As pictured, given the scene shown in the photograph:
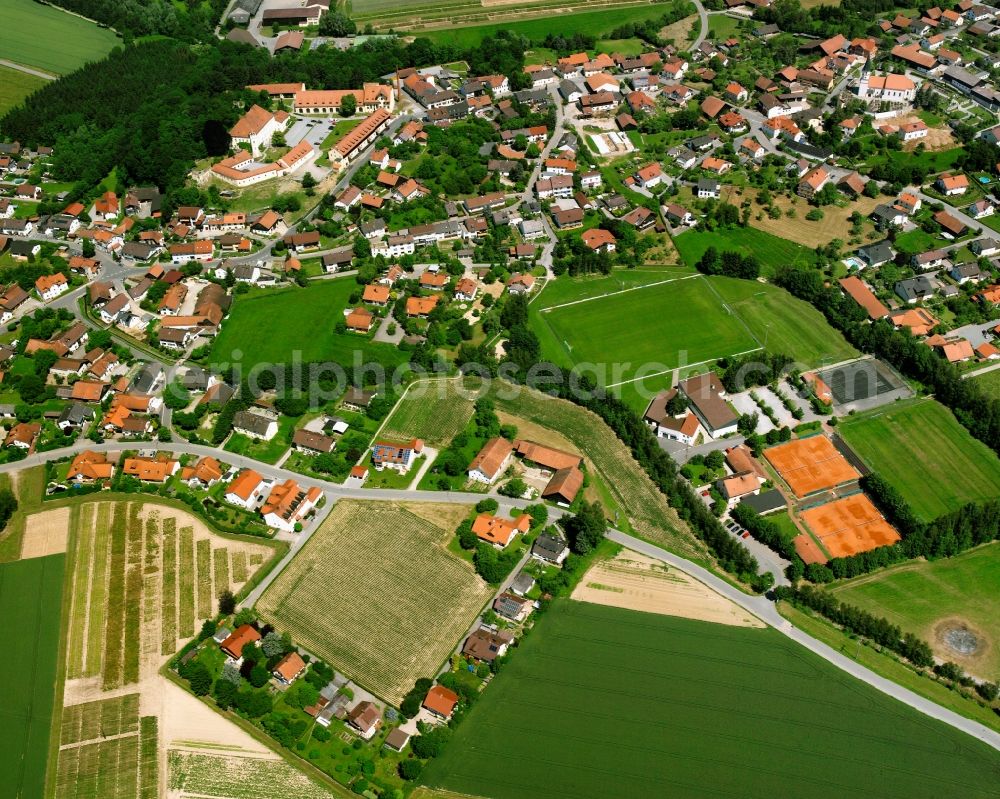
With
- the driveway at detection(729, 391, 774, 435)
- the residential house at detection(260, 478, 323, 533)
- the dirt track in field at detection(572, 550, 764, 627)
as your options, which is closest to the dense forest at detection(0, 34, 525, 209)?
the residential house at detection(260, 478, 323, 533)

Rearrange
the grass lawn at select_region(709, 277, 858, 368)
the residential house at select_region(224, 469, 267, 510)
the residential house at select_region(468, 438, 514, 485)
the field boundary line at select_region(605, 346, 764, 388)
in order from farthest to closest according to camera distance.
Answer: the grass lawn at select_region(709, 277, 858, 368)
the field boundary line at select_region(605, 346, 764, 388)
the residential house at select_region(468, 438, 514, 485)
the residential house at select_region(224, 469, 267, 510)

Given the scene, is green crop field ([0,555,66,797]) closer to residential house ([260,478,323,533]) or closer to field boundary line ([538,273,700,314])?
residential house ([260,478,323,533])

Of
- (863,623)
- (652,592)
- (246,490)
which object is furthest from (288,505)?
(863,623)

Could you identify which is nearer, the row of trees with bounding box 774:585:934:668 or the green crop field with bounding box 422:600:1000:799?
the green crop field with bounding box 422:600:1000:799

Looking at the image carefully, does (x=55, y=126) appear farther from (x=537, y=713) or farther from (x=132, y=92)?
(x=537, y=713)

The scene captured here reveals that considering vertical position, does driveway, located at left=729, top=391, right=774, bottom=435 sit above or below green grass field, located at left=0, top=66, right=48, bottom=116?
below

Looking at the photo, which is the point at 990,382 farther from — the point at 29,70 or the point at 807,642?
the point at 29,70

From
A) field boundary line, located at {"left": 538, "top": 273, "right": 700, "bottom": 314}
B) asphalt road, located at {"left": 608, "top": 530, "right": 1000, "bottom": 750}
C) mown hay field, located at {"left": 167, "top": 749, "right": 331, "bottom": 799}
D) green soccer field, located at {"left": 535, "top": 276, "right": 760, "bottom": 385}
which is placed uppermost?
field boundary line, located at {"left": 538, "top": 273, "right": 700, "bottom": 314}

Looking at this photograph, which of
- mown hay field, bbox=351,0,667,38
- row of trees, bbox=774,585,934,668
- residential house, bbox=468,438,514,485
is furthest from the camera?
mown hay field, bbox=351,0,667,38
